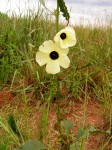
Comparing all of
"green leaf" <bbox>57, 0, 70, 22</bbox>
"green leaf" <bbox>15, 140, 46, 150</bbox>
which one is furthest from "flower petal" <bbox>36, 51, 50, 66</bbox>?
"green leaf" <bbox>15, 140, 46, 150</bbox>

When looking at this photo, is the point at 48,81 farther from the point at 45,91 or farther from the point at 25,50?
the point at 25,50

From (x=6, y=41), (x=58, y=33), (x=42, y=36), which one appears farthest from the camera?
(x=42, y=36)

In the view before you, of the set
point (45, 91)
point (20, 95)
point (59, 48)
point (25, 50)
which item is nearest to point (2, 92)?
point (20, 95)

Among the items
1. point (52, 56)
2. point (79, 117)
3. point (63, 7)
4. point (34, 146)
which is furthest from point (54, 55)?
point (79, 117)

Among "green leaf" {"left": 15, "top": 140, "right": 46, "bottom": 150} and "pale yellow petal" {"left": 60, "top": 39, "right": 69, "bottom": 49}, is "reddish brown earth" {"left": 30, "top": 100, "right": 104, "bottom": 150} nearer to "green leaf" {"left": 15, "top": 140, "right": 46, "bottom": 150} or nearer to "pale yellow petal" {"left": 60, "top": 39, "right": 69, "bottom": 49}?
"green leaf" {"left": 15, "top": 140, "right": 46, "bottom": 150}

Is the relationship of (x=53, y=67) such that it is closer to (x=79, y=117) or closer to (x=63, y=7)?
(x=63, y=7)

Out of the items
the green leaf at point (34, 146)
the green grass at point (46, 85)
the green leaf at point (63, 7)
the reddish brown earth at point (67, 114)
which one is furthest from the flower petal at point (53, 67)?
the reddish brown earth at point (67, 114)

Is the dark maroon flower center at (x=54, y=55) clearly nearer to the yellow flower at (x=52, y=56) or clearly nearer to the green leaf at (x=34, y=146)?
the yellow flower at (x=52, y=56)
